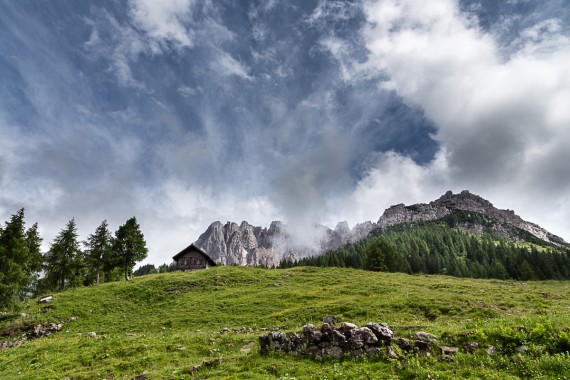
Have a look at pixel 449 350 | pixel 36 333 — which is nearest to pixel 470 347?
pixel 449 350

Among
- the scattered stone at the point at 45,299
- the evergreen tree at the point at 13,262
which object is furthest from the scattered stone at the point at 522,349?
the scattered stone at the point at 45,299

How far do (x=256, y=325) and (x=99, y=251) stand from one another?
48053 millimetres

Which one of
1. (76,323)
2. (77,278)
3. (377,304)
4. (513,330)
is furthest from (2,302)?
(513,330)

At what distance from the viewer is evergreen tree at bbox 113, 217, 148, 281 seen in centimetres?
6016

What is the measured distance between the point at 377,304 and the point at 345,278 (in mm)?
21818

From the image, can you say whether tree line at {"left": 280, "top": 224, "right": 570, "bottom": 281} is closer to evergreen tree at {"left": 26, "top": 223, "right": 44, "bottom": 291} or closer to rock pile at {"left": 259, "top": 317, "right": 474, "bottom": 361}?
rock pile at {"left": 259, "top": 317, "right": 474, "bottom": 361}

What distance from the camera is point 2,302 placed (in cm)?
3225

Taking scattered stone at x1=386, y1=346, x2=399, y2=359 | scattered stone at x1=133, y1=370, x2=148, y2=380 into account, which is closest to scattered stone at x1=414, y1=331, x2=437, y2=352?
scattered stone at x1=386, y1=346, x2=399, y2=359

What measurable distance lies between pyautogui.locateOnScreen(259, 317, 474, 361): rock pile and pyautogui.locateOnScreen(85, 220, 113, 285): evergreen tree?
5548 cm

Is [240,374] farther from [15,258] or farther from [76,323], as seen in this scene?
[15,258]

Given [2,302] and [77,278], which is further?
[77,278]

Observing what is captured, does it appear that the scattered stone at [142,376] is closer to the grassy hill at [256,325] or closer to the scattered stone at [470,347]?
the grassy hill at [256,325]

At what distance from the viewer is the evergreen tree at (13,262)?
3262cm

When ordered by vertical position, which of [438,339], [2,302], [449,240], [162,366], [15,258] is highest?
[449,240]
